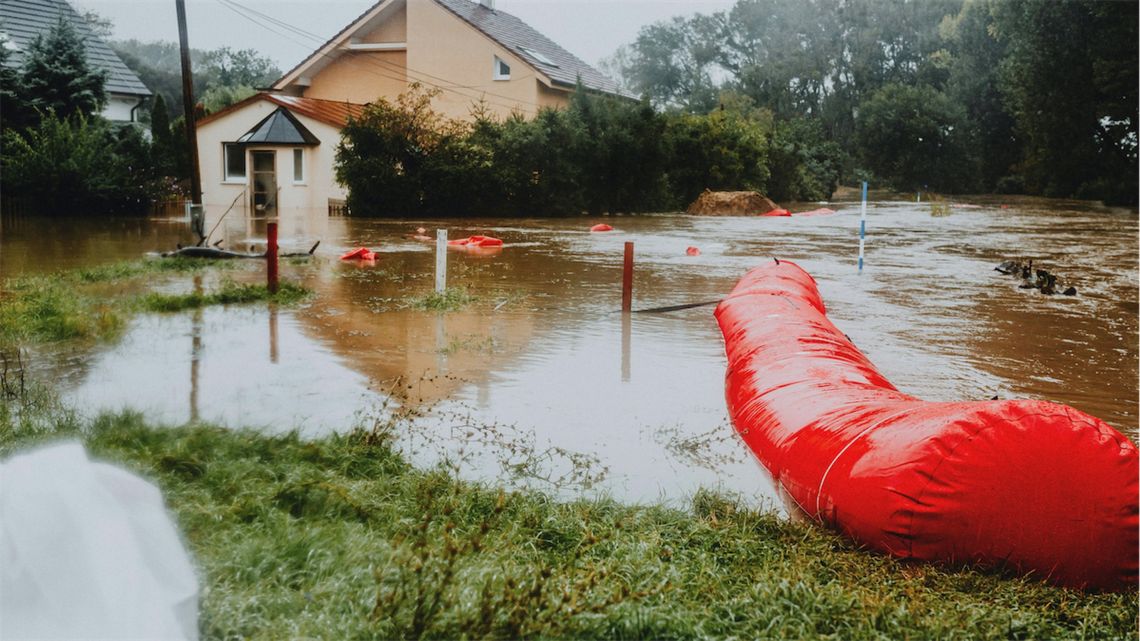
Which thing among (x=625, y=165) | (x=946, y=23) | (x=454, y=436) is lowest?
(x=454, y=436)

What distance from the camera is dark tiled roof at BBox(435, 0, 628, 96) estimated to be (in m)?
33.0

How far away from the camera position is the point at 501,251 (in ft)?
60.1

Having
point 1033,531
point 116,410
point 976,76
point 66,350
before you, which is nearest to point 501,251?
point 66,350

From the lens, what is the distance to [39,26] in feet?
97.6

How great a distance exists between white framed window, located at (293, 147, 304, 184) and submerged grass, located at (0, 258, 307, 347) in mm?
19040

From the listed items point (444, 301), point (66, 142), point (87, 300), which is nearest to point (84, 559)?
point (444, 301)

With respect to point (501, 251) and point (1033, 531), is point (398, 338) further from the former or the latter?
point (501, 251)

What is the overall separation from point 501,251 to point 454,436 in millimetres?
12614

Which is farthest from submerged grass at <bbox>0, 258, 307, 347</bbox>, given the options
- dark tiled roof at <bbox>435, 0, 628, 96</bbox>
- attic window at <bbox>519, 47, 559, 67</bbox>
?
attic window at <bbox>519, 47, 559, 67</bbox>

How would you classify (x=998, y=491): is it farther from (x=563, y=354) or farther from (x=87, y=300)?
(x=87, y=300)

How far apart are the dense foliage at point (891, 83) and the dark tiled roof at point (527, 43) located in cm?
1222

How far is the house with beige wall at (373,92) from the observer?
1267 inches

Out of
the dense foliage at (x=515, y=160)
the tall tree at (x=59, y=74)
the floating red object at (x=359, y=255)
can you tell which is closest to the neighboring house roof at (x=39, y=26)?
the tall tree at (x=59, y=74)

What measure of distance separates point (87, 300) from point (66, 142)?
15.2 metres
